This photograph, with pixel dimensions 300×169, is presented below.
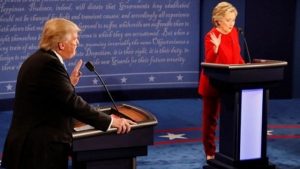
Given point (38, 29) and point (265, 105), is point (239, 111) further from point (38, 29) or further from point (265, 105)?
point (38, 29)

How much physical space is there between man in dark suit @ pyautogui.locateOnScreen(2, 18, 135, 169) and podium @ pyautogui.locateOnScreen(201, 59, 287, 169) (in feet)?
6.06

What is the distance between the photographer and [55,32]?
2988 millimetres

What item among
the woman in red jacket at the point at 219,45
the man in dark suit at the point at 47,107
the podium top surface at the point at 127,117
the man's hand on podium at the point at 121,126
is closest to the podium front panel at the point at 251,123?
the woman in red jacket at the point at 219,45

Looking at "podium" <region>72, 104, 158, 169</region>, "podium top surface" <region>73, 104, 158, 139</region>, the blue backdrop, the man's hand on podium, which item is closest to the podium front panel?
"podium top surface" <region>73, 104, 158, 139</region>

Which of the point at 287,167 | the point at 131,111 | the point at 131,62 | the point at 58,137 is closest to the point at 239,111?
the point at 287,167

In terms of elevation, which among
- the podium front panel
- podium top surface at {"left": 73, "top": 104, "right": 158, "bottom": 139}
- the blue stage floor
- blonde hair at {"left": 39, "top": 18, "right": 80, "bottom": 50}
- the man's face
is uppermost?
blonde hair at {"left": 39, "top": 18, "right": 80, "bottom": 50}

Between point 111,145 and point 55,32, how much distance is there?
677 mm

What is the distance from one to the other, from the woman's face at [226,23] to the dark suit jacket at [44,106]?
2.15m

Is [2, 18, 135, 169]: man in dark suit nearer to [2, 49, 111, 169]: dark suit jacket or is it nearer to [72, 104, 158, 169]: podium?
[2, 49, 111, 169]: dark suit jacket

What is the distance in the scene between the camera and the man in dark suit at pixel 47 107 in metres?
2.95

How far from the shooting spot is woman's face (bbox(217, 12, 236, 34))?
4918mm

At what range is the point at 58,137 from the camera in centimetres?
301

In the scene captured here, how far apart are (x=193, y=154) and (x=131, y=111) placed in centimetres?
233

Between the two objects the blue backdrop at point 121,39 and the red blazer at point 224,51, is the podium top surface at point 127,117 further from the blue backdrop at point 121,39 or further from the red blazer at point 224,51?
the blue backdrop at point 121,39
